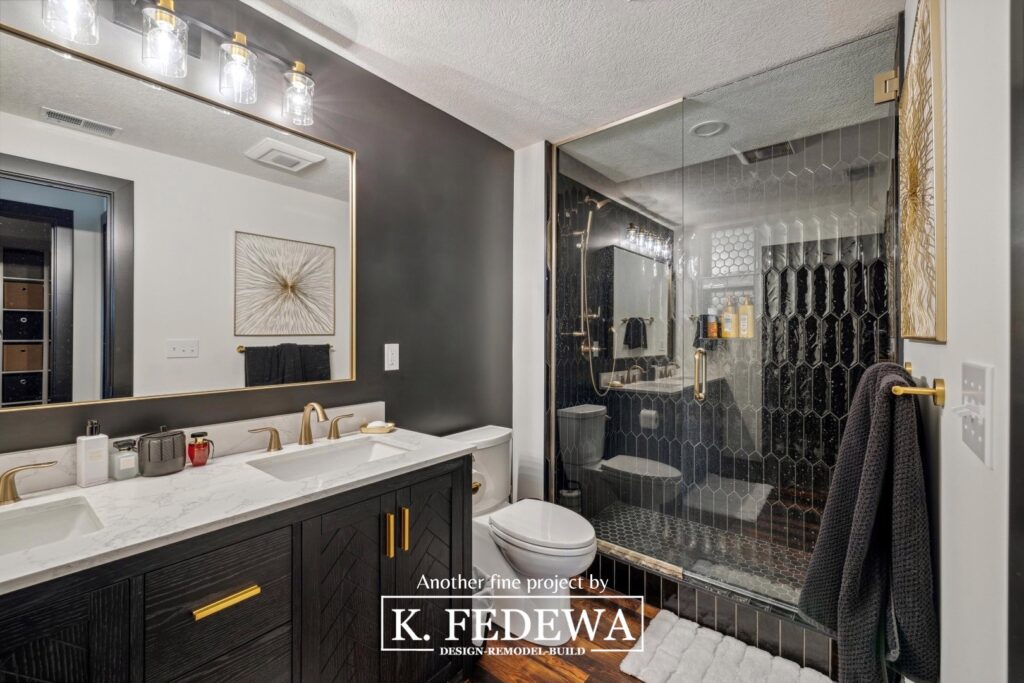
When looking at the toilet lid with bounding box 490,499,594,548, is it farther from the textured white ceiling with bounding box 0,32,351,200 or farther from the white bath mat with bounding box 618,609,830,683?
the textured white ceiling with bounding box 0,32,351,200

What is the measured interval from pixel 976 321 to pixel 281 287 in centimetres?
182

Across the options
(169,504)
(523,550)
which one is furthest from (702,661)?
(169,504)

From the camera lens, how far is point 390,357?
198 cm

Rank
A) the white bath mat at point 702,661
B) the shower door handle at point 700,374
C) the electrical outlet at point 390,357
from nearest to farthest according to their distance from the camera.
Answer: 1. the white bath mat at point 702,661
2. the electrical outlet at point 390,357
3. the shower door handle at point 700,374

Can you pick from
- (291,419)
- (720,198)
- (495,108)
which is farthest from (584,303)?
(291,419)

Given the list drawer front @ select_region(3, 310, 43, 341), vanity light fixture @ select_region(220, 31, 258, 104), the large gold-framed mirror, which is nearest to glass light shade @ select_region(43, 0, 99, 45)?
the large gold-framed mirror

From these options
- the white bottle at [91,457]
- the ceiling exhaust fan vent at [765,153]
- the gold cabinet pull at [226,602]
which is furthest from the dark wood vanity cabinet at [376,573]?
the ceiling exhaust fan vent at [765,153]

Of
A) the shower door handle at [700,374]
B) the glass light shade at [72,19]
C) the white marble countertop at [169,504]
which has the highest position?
the glass light shade at [72,19]

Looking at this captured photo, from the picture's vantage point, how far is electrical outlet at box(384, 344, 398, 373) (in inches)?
77.5

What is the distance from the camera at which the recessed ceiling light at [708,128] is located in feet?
6.88

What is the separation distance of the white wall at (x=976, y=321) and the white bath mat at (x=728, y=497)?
1.26m

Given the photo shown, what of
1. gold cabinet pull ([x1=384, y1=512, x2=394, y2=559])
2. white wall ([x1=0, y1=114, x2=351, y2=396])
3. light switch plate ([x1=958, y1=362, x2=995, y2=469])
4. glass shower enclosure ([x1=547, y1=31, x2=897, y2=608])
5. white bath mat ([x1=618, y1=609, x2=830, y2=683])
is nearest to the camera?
light switch plate ([x1=958, y1=362, x2=995, y2=469])

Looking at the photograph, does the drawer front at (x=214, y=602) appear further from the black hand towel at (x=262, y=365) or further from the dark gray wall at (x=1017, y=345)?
the dark gray wall at (x=1017, y=345)

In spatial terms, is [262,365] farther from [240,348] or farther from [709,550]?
[709,550]
